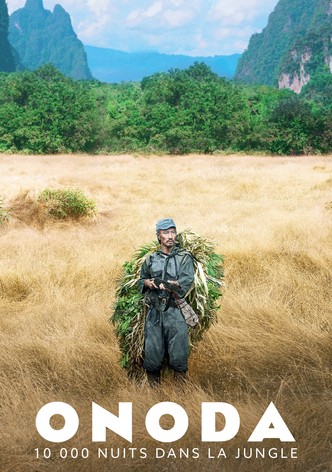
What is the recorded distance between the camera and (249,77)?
180 metres

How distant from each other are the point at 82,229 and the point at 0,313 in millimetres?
5759

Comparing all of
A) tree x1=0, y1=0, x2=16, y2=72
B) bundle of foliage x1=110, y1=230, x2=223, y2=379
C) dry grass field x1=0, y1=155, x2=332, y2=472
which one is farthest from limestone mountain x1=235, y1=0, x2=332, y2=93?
bundle of foliage x1=110, y1=230, x2=223, y2=379

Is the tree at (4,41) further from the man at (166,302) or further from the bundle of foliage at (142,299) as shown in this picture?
the man at (166,302)

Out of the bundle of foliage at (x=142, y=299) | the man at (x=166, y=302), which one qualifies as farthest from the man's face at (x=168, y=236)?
the bundle of foliage at (x=142, y=299)

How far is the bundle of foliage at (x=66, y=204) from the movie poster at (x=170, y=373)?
2128 mm

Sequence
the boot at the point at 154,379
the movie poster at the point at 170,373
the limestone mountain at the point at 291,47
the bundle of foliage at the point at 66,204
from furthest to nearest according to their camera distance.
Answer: the limestone mountain at the point at 291,47 → the bundle of foliage at the point at 66,204 → the boot at the point at 154,379 → the movie poster at the point at 170,373

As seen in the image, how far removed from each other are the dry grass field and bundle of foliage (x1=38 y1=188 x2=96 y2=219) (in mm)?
441

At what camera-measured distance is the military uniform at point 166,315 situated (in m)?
3.91

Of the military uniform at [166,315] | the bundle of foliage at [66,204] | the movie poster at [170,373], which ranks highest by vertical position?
the bundle of foliage at [66,204]

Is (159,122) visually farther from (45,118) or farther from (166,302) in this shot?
(166,302)

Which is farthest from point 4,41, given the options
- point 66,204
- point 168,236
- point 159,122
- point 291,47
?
point 168,236

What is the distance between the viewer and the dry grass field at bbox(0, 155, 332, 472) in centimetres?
351

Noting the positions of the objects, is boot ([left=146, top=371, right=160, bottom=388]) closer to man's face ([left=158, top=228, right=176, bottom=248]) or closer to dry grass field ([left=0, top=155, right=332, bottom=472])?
dry grass field ([left=0, top=155, right=332, bottom=472])

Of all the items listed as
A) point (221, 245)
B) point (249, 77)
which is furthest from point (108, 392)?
point (249, 77)
